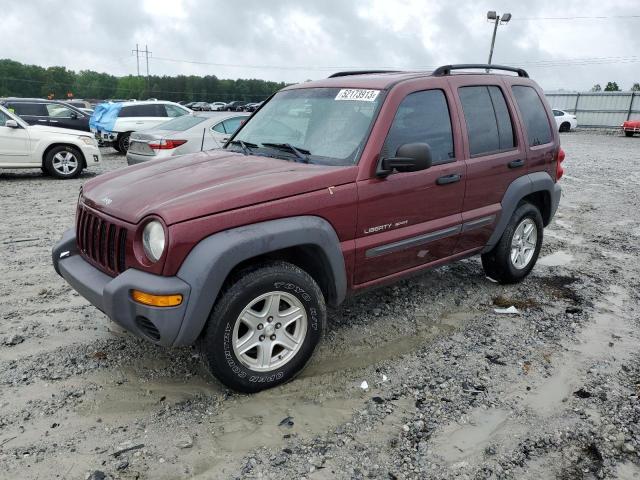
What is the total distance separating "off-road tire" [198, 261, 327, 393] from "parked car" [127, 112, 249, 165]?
6.13 m

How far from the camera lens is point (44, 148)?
1070 centimetres

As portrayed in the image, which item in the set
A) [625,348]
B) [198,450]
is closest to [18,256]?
[198,450]

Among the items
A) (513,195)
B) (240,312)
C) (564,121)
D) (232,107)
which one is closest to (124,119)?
(513,195)

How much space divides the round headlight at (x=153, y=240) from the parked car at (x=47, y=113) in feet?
48.3

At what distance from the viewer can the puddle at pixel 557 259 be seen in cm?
583

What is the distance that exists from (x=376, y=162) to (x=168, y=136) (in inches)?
265

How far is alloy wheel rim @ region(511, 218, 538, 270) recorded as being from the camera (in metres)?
4.96

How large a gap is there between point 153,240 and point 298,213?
84cm

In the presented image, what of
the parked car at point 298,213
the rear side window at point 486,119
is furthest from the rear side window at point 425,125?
the rear side window at point 486,119

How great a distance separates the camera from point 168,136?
927 centimetres

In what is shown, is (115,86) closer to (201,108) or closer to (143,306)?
(201,108)

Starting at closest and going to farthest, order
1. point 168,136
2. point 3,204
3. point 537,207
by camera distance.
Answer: point 537,207 < point 3,204 < point 168,136

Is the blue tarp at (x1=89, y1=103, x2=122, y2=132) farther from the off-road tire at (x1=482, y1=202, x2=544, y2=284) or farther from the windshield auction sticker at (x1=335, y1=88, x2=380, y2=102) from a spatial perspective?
the off-road tire at (x1=482, y1=202, x2=544, y2=284)

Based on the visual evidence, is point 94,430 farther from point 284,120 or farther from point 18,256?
point 18,256
